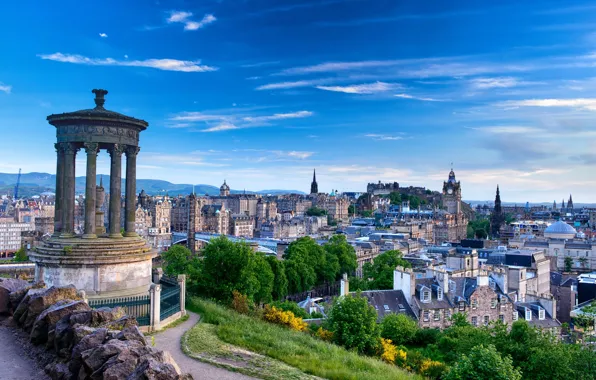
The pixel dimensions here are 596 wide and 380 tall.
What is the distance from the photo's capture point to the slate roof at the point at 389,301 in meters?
37.4

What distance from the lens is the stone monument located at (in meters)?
19.7

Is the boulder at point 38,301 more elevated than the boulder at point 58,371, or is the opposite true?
the boulder at point 38,301

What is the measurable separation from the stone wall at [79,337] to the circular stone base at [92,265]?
3403 mm

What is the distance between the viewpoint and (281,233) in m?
135

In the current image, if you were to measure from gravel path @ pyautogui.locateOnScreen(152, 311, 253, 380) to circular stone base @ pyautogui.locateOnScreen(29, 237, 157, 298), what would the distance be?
3.52m

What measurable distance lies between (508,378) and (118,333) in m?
12.4

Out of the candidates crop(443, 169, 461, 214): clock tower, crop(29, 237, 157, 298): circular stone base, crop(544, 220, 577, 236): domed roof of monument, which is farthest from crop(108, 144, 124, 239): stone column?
crop(443, 169, 461, 214): clock tower

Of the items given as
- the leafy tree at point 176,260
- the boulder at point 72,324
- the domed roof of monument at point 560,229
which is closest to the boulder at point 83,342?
the boulder at point 72,324

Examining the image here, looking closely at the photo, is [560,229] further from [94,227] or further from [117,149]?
[94,227]

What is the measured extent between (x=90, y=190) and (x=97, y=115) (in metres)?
3.16

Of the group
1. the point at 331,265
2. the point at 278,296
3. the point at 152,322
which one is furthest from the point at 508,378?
the point at 331,265

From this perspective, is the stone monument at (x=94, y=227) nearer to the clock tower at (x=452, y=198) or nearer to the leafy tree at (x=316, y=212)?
the leafy tree at (x=316, y=212)

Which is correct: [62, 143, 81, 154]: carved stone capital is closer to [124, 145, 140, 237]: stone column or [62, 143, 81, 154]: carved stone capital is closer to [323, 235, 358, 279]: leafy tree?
[124, 145, 140, 237]: stone column

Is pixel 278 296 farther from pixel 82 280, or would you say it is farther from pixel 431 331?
pixel 82 280
